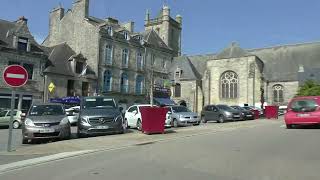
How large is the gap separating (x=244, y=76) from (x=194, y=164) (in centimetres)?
5347

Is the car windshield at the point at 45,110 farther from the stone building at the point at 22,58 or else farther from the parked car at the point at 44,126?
the stone building at the point at 22,58

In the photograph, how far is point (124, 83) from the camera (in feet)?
174

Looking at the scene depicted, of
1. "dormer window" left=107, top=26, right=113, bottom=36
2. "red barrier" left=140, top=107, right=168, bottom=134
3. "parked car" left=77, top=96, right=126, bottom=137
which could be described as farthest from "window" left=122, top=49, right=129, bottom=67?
"red barrier" left=140, top=107, right=168, bottom=134

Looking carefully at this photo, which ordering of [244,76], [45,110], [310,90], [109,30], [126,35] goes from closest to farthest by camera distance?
1. [45,110]
2. [310,90]
3. [109,30]
4. [126,35]
5. [244,76]

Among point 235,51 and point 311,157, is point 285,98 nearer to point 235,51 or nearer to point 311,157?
point 235,51

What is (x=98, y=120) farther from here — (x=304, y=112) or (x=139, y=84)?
(x=139, y=84)

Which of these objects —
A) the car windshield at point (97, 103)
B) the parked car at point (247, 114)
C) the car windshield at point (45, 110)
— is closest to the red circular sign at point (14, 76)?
the car windshield at point (45, 110)

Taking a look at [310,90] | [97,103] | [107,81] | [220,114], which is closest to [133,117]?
[97,103]

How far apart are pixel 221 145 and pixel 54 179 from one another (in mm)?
6188

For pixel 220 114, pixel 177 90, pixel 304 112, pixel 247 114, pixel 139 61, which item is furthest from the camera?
pixel 177 90

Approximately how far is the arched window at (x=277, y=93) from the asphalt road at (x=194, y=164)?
5170 centimetres

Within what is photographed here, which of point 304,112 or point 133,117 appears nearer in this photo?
point 304,112

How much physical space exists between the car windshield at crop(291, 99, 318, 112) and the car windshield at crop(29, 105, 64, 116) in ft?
34.2

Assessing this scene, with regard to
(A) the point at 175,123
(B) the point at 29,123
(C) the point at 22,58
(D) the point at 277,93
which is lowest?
(A) the point at 175,123
